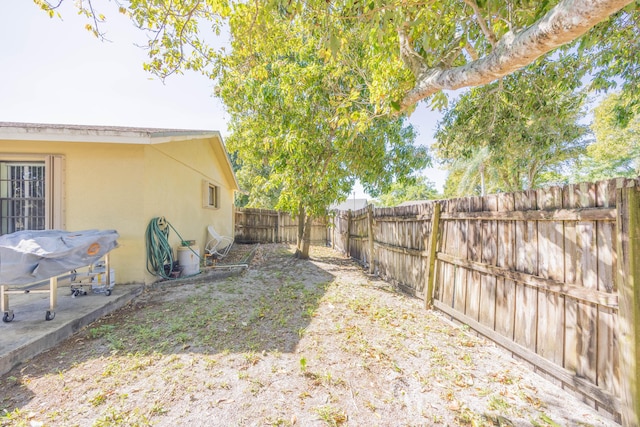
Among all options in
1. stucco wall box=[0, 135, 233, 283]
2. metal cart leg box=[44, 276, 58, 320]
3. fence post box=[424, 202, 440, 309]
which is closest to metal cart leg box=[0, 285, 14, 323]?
metal cart leg box=[44, 276, 58, 320]

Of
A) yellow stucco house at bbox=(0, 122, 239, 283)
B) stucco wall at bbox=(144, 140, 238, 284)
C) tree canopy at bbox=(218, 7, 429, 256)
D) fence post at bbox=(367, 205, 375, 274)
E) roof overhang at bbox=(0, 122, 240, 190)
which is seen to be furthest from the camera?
fence post at bbox=(367, 205, 375, 274)

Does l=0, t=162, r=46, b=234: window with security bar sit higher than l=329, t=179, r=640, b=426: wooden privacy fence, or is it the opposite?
l=0, t=162, r=46, b=234: window with security bar

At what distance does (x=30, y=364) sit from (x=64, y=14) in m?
4.15

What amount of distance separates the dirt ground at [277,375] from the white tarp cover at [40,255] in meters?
0.88

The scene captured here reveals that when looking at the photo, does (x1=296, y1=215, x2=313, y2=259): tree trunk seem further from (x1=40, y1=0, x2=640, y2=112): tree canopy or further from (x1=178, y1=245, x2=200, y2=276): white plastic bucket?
(x1=40, y1=0, x2=640, y2=112): tree canopy

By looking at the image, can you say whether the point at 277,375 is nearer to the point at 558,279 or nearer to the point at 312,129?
the point at 558,279

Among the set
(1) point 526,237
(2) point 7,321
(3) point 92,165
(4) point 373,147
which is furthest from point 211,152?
(1) point 526,237

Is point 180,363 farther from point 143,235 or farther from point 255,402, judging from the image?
point 143,235

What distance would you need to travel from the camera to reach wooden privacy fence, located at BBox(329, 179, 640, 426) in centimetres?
196

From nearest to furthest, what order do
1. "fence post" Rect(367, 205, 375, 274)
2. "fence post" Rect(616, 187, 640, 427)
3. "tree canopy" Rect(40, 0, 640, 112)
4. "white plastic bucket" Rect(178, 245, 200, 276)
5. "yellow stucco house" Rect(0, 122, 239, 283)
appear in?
"fence post" Rect(616, 187, 640, 427) → "tree canopy" Rect(40, 0, 640, 112) → "yellow stucco house" Rect(0, 122, 239, 283) → "white plastic bucket" Rect(178, 245, 200, 276) → "fence post" Rect(367, 205, 375, 274)

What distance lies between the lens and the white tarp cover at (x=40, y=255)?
9.91ft

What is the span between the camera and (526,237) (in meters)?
2.85

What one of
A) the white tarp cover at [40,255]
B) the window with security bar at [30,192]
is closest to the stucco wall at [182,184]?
the window with security bar at [30,192]

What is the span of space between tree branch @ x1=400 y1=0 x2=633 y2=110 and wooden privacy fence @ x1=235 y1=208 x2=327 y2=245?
34.4 feet
